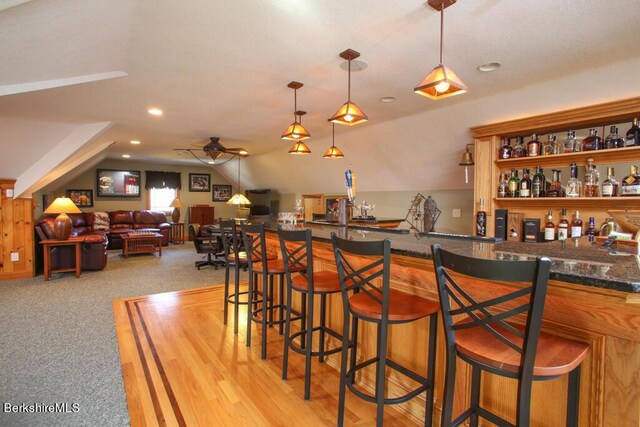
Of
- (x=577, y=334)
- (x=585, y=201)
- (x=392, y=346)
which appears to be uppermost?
(x=585, y=201)

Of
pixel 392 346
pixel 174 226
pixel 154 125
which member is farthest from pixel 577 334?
pixel 174 226

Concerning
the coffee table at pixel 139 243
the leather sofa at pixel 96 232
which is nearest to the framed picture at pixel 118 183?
the leather sofa at pixel 96 232

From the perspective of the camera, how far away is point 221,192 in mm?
10781

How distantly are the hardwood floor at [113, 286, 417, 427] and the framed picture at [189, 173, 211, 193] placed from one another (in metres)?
7.36

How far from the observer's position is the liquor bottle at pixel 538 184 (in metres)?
3.33

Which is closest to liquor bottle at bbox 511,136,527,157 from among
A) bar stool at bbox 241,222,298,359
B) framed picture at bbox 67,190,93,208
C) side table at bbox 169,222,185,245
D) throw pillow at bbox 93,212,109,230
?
bar stool at bbox 241,222,298,359

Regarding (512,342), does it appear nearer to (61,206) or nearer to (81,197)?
Answer: (61,206)

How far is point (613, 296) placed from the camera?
110cm

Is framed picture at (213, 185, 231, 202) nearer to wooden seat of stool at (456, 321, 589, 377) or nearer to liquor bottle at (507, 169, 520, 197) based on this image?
liquor bottle at (507, 169, 520, 197)

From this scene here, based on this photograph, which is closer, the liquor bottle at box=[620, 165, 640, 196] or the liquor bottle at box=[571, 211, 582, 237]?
the liquor bottle at box=[620, 165, 640, 196]

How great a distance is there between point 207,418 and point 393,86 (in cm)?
307

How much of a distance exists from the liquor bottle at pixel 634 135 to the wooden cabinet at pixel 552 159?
55 mm

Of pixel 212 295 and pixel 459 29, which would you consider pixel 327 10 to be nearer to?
pixel 459 29

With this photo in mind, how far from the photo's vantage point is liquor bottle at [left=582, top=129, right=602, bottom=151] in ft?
9.75
